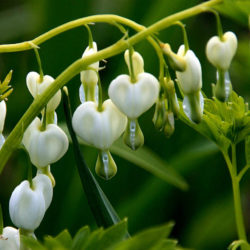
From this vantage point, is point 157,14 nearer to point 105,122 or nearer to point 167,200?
point 167,200

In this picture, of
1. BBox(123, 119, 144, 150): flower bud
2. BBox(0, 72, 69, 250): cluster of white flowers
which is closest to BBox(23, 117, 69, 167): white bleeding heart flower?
BBox(0, 72, 69, 250): cluster of white flowers

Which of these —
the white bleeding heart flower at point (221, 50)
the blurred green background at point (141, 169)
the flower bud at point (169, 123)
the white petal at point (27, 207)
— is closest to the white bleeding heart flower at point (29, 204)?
the white petal at point (27, 207)

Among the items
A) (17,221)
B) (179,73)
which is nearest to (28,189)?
(17,221)

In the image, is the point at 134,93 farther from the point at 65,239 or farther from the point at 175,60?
the point at 65,239

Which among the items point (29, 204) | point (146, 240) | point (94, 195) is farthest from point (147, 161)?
point (146, 240)

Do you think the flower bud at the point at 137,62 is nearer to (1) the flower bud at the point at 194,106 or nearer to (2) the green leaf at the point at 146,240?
(1) the flower bud at the point at 194,106

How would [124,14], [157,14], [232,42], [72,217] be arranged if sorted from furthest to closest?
[124,14]
[157,14]
[72,217]
[232,42]
